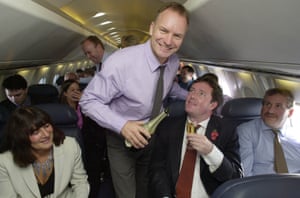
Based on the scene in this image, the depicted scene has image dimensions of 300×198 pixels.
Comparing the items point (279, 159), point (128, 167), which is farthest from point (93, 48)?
point (279, 159)

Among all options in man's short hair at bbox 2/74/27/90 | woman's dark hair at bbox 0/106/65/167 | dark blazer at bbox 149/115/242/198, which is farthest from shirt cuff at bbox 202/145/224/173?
man's short hair at bbox 2/74/27/90

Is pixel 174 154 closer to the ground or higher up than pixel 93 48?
closer to the ground

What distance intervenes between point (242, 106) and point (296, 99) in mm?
655

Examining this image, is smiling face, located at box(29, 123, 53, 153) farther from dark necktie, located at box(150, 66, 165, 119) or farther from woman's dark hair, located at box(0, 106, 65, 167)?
dark necktie, located at box(150, 66, 165, 119)

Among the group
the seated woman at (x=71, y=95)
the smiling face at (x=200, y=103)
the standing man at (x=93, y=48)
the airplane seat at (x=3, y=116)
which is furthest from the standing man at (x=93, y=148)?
the smiling face at (x=200, y=103)

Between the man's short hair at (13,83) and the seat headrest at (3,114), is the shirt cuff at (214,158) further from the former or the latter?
the man's short hair at (13,83)

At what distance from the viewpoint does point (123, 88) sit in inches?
78.0

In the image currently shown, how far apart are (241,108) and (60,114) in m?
1.92

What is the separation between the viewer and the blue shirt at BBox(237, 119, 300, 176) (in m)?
2.79

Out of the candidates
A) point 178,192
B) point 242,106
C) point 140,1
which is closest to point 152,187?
point 178,192

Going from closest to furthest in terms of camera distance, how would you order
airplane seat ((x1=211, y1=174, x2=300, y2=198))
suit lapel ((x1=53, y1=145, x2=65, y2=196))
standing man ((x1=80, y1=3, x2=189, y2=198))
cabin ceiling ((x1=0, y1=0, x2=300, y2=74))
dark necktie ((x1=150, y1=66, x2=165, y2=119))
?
airplane seat ((x1=211, y1=174, x2=300, y2=198)) < cabin ceiling ((x1=0, y1=0, x2=300, y2=74)) < standing man ((x1=80, y1=3, x2=189, y2=198)) < dark necktie ((x1=150, y1=66, x2=165, y2=119)) < suit lapel ((x1=53, y1=145, x2=65, y2=196))

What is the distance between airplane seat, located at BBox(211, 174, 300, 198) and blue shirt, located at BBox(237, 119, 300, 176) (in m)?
1.49

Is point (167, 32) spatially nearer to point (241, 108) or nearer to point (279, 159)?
point (279, 159)

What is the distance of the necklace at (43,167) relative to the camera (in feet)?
7.39
